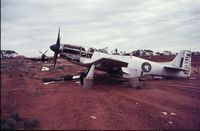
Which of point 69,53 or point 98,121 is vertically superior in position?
point 69,53

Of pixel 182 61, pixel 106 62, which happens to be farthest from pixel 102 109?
pixel 182 61

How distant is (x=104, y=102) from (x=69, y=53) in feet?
25.4

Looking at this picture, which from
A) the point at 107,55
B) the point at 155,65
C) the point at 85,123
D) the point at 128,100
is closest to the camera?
the point at 85,123

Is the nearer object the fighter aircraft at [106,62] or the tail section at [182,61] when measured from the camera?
the fighter aircraft at [106,62]

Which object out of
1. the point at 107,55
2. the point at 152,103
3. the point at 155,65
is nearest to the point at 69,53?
the point at 107,55

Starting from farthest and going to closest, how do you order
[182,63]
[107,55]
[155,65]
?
[182,63] < [155,65] < [107,55]

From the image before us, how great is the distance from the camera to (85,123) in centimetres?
823

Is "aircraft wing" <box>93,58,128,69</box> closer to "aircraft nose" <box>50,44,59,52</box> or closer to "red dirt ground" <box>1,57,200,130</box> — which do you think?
"red dirt ground" <box>1,57,200,130</box>

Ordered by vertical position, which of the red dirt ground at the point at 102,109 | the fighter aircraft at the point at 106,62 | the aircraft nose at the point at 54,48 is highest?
the aircraft nose at the point at 54,48

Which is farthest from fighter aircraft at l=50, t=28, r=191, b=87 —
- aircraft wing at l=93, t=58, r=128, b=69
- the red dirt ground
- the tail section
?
the red dirt ground

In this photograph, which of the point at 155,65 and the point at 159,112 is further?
the point at 155,65

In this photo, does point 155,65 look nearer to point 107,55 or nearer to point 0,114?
point 107,55

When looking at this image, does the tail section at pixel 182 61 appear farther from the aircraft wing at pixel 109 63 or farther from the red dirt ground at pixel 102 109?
the red dirt ground at pixel 102 109

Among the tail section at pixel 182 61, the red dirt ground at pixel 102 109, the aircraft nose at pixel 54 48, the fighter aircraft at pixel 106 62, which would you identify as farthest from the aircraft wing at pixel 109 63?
the tail section at pixel 182 61
